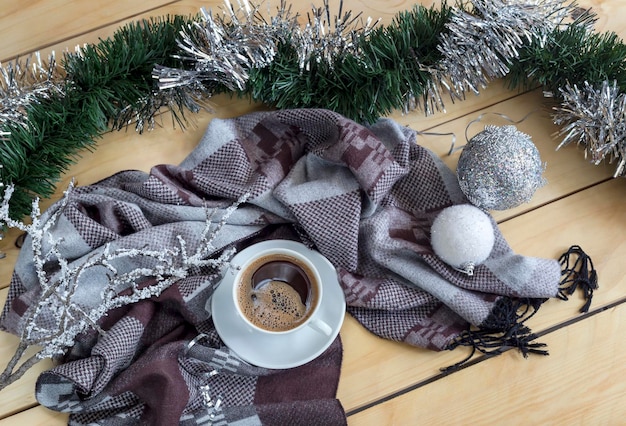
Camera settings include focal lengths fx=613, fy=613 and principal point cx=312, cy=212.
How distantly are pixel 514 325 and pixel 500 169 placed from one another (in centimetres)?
23

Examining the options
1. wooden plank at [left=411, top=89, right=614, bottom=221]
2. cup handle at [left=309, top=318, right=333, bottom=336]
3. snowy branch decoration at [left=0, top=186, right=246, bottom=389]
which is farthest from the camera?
wooden plank at [left=411, top=89, right=614, bottom=221]

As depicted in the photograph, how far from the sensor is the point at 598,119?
36.2 inches

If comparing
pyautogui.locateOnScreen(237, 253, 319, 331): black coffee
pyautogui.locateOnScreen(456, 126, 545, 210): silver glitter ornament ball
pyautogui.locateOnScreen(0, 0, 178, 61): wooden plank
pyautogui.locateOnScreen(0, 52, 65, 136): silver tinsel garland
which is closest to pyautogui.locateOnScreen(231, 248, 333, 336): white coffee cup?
pyautogui.locateOnScreen(237, 253, 319, 331): black coffee

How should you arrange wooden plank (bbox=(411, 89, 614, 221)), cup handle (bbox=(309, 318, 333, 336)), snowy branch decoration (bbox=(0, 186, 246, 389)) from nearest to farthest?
snowy branch decoration (bbox=(0, 186, 246, 389)) → cup handle (bbox=(309, 318, 333, 336)) → wooden plank (bbox=(411, 89, 614, 221))

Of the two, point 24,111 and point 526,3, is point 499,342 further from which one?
point 24,111

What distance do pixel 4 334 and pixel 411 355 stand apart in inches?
23.5

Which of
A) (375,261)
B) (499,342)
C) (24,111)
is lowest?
(499,342)

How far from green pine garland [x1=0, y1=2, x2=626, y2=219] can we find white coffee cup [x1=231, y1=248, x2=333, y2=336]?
254mm

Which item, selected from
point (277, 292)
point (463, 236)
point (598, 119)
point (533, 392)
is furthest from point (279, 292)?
point (598, 119)

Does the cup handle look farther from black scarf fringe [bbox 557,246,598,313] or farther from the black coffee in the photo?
black scarf fringe [bbox 557,246,598,313]

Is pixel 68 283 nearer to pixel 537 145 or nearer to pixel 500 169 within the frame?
pixel 500 169

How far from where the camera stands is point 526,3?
0.90 metres

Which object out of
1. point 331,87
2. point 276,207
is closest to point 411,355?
point 276,207

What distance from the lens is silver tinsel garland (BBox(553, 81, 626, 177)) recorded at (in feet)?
2.97
